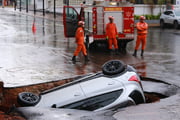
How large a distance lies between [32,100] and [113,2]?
415 inches

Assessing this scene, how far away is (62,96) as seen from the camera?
26.2ft

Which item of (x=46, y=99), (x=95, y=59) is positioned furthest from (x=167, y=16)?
(x=46, y=99)

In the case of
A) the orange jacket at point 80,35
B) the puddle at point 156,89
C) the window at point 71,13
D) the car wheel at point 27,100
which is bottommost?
the puddle at point 156,89

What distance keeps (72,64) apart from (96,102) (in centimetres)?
698

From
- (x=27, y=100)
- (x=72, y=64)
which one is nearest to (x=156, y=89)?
(x=27, y=100)

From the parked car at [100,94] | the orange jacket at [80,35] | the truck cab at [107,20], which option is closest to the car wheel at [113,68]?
the parked car at [100,94]

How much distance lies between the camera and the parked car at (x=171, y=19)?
105ft

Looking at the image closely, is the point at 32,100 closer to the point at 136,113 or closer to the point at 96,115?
the point at 96,115

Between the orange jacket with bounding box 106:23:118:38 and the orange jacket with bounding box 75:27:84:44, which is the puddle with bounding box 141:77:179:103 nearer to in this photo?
the orange jacket with bounding box 75:27:84:44

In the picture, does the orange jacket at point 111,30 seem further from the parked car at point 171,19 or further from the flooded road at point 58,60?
the parked car at point 171,19

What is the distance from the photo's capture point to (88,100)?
7.69 m

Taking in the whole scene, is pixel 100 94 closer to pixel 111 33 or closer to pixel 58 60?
pixel 58 60

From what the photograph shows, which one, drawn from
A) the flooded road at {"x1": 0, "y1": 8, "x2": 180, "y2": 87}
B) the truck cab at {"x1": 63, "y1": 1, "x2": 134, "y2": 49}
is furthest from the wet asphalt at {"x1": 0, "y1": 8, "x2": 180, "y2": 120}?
the truck cab at {"x1": 63, "y1": 1, "x2": 134, "y2": 49}

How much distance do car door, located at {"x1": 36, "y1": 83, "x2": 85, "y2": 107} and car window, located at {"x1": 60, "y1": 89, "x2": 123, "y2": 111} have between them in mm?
112
